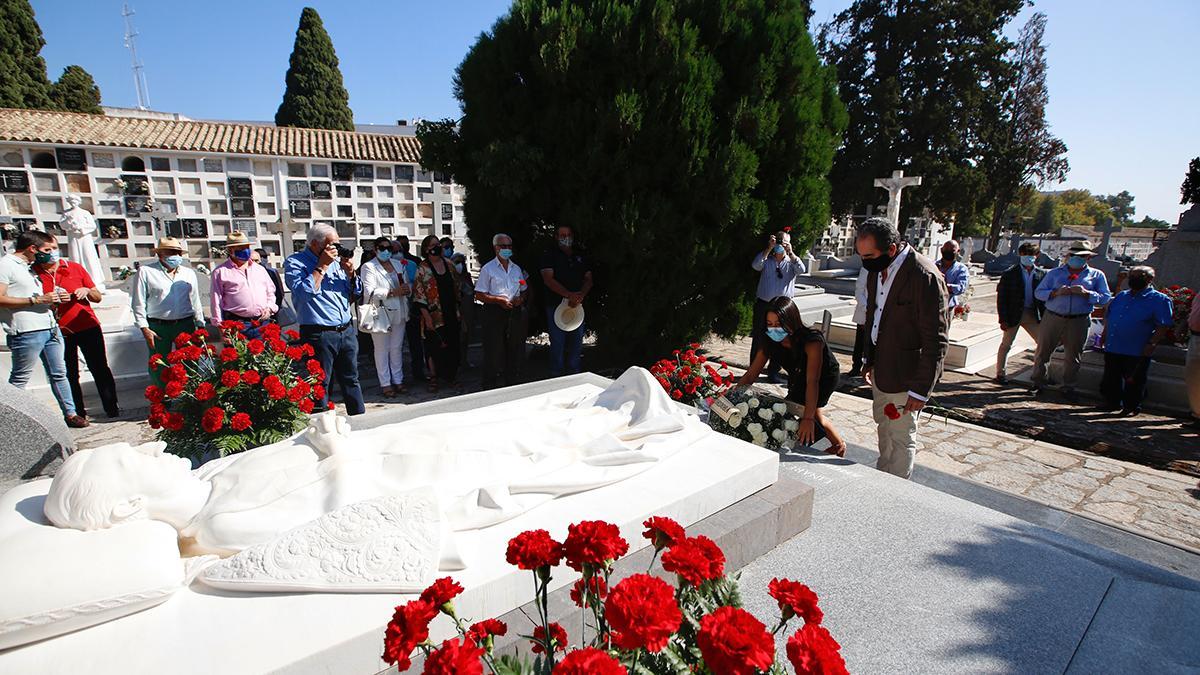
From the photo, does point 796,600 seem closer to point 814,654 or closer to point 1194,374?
point 814,654

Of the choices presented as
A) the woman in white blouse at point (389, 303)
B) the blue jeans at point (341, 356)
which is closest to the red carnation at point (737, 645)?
the blue jeans at point (341, 356)

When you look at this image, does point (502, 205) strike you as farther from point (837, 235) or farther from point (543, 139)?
point (837, 235)

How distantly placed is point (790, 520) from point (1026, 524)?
126 cm

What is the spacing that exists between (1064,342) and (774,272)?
134 inches

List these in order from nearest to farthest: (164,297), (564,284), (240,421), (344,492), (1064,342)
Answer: (344,492) → (240,421) → (164,297) → (564,284) → (1064,342)

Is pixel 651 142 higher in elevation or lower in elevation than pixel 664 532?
higher

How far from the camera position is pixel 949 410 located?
5.48 m

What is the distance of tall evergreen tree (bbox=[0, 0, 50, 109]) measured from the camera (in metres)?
17.4

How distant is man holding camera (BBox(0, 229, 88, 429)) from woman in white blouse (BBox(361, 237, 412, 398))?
91.8 inches

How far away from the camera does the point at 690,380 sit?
13.1 feet

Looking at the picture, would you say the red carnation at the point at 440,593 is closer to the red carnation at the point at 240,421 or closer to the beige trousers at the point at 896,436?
the red carnation at the point at 240,421

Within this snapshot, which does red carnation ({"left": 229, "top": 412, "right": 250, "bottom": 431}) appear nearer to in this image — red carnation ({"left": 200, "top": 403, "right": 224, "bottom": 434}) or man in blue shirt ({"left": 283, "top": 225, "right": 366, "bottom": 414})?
red carnation ({"left": 200, "top": 403, "right": 224, "bottom": 434})

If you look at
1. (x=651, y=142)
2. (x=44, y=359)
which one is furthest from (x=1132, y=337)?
(x=44, y=359)

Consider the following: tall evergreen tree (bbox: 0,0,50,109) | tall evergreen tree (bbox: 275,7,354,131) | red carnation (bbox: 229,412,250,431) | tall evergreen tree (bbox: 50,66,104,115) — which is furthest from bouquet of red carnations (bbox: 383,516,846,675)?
tall evergreen tree (bbox: 275,7,354,131)
